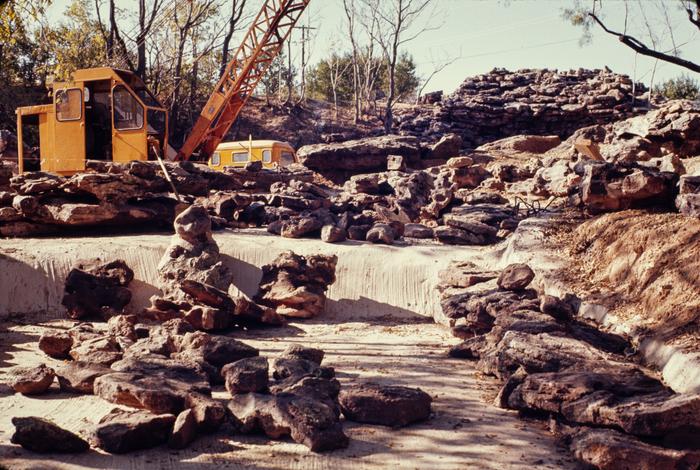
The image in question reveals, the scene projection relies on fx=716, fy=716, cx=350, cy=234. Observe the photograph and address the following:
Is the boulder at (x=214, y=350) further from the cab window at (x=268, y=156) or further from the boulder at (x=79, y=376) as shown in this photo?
the cab window at (x=268, y=156)

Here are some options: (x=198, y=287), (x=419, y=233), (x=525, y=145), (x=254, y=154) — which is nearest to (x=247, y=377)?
(x=198, y=287)

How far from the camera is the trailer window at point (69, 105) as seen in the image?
Result: 1570 centimetres

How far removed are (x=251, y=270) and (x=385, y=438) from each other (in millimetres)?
7298

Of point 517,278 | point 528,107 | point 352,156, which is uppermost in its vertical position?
point 528,107

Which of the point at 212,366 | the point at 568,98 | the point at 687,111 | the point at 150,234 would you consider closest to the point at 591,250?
the point at 212,366

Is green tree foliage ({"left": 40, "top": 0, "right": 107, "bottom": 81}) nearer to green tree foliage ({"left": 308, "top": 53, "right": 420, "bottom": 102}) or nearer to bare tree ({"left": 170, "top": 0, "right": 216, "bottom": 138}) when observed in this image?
bare tree ({"left": 170, "top": 0, "right": 216, "bottom": 138})

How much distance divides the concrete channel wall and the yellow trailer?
10507 mm

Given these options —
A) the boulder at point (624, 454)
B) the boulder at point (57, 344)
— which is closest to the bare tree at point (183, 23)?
the boulder at point (57, 344)

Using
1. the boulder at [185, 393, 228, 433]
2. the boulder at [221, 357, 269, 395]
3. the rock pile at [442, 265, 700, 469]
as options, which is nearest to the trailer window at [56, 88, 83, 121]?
the rock pile at [442, 265, 700, 469]

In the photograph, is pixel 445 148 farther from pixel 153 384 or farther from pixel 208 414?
pixel 208 414

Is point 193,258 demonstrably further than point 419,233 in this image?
No

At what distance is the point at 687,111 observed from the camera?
59.0ft

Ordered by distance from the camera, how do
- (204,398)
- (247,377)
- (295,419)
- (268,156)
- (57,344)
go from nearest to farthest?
1. (295,419)
2. (204,398)
3. (247,377)
4. (57,344)
5. (268,156)

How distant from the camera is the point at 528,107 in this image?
1150 inches
